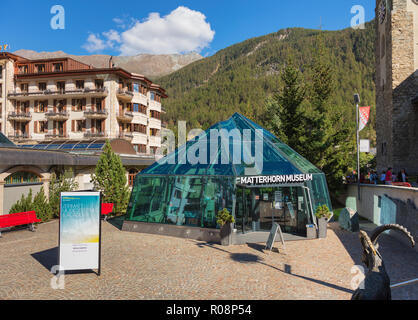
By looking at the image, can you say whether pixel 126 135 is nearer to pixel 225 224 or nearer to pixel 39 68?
pixel 39 68

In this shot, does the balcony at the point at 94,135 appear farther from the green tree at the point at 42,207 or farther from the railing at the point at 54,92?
the green tree at the point at 42,207

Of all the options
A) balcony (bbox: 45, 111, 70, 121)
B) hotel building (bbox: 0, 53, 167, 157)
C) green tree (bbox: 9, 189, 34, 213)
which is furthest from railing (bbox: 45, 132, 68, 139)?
green tree (bbox: 9, 189, 34, 213)

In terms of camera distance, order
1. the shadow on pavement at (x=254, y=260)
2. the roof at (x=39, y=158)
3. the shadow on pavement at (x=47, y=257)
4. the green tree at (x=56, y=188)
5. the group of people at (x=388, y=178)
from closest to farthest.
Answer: the shadow on pavement at (x=254, y=260) < the shadow on pavement at (x=47, y=257) < the roof at (x=39, y=158) < the green tree at (x=56, y=188) < the group of people at (x=388, y=178)

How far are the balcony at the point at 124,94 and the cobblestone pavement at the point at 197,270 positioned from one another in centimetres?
3099

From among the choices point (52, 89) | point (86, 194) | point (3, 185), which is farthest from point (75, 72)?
point (86, 194)

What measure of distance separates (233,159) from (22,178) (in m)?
13.4

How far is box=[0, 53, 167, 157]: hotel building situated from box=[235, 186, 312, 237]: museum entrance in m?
30.1

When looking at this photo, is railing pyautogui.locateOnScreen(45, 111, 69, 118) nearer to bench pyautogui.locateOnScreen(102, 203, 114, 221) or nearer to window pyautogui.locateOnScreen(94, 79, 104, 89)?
window pyautogui.locateOnScreen(94, 79, 104, 89)

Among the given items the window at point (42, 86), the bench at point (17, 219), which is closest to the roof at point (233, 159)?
the bench at point (17, 219)

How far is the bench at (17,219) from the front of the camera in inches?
592

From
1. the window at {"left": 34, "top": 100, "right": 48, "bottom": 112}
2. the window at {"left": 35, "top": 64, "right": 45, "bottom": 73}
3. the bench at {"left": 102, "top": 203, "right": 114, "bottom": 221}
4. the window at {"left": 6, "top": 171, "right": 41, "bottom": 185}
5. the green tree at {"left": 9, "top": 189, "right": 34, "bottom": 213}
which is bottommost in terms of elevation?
→ the bench at {"left": 102, "top": 203, "right": 114, "bottom": 221}

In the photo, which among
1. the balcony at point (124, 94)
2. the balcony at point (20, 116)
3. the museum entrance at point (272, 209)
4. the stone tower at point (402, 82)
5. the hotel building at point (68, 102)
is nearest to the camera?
the museum entrance at point (272, 209)

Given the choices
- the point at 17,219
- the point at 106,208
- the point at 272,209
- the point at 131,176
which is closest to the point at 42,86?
the point at 131,176

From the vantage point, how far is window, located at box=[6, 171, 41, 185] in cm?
1779
